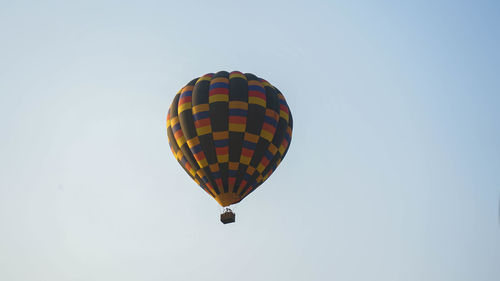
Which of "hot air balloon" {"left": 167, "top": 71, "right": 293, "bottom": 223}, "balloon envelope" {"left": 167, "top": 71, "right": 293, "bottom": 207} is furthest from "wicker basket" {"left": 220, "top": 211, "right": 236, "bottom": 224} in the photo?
"balloon envelope" {"left": 167, "top": 71, "right": 293, "bottom": 207}

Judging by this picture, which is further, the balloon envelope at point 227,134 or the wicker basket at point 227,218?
the balloon envelope at point 227,134

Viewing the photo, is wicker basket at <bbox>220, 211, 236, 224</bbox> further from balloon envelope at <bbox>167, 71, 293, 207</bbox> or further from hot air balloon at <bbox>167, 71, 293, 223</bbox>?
balloon envelope at <bbox>167, 71, 293, 207</bbox>

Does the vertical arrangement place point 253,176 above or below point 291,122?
below

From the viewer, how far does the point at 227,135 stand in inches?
1330

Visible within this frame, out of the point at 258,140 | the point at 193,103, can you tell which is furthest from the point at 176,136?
the point at 258,140

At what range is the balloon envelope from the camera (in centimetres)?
3362

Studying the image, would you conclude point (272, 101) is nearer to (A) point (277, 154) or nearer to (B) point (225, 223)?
(A) point (277, 154)

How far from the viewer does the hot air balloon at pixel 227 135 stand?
110 feet

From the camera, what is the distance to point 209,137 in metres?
33.8

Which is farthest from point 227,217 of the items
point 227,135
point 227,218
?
point 227,135

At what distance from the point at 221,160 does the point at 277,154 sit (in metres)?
3.37

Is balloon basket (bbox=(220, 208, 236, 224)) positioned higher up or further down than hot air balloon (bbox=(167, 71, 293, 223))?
further down

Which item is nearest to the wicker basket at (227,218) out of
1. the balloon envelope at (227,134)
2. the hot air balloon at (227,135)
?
the hot air balloon at (227,135)

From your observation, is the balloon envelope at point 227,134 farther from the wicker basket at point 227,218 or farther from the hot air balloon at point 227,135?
the wicker basket at point 227,218
